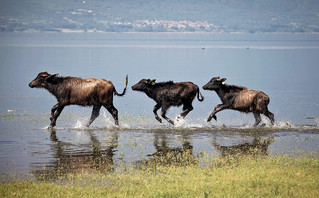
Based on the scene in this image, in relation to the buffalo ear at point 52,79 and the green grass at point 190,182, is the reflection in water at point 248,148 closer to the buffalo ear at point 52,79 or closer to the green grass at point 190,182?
the green grass at point 190,182

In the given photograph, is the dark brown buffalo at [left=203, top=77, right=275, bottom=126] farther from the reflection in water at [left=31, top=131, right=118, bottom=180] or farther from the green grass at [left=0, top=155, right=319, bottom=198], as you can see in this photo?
the green grass at [left=0, top=155, right=319, bottom=198]

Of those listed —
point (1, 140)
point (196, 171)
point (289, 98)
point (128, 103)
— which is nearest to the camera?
point (196, 171)

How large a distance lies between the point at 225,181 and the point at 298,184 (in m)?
1.42

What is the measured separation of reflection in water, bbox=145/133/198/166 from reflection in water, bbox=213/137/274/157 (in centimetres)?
83

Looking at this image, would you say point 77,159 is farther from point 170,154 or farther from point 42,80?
point 42,80

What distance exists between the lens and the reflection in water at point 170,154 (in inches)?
A: 599

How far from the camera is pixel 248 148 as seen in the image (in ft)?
56.6

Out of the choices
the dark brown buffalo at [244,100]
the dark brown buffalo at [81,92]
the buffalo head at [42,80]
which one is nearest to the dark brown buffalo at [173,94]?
the dark brown buffalo at [244,100]

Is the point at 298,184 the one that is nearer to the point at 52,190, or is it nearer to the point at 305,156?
the point at 305,156

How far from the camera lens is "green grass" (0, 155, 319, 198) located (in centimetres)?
1213

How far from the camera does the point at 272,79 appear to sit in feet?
154

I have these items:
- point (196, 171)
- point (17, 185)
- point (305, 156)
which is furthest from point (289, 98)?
point (17, 185)

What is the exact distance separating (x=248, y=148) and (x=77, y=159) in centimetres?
462

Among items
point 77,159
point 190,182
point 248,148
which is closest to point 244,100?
point 248,148
